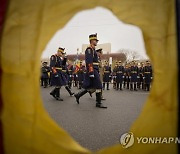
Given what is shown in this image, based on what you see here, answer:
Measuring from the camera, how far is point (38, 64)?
5.74 ft

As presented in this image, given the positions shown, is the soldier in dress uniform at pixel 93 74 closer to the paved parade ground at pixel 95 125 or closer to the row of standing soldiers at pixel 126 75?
the paved parade ground at pixel 95 125

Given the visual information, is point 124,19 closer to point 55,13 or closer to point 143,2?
point 143,2

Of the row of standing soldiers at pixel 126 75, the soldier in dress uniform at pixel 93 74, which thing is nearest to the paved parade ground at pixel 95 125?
the soldier in dress uniform at pixel 93 74

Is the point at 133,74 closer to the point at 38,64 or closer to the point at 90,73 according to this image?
the point at 90,73

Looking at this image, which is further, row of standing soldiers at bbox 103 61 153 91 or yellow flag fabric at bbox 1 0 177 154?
row of standing soldiers at bbox 103 61 153 91

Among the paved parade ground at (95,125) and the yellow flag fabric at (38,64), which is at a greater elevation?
the yellow flag fabric at (38,64)

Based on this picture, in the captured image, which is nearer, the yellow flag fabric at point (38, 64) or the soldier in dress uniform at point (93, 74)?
the yellow flag fabric at point (38, 64)

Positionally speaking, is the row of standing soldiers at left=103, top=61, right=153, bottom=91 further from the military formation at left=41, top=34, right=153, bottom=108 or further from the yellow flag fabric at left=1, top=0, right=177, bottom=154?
the yellow flag fabric at left=1, top=0, right=177, bottom=154

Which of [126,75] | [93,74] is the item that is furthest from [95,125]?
[126,75]

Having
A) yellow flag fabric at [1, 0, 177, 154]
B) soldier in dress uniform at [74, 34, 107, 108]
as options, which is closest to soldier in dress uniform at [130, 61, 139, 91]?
soldier in dress uniform at [74, 34, 107, 108]

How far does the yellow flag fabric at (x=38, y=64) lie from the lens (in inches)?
66.8

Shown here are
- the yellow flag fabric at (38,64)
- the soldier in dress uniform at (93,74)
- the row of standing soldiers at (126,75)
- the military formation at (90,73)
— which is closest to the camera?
the yellow flag fabric at (38,64)

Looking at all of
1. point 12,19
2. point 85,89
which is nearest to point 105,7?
point 12,19

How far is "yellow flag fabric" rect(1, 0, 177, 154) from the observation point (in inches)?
66.8
